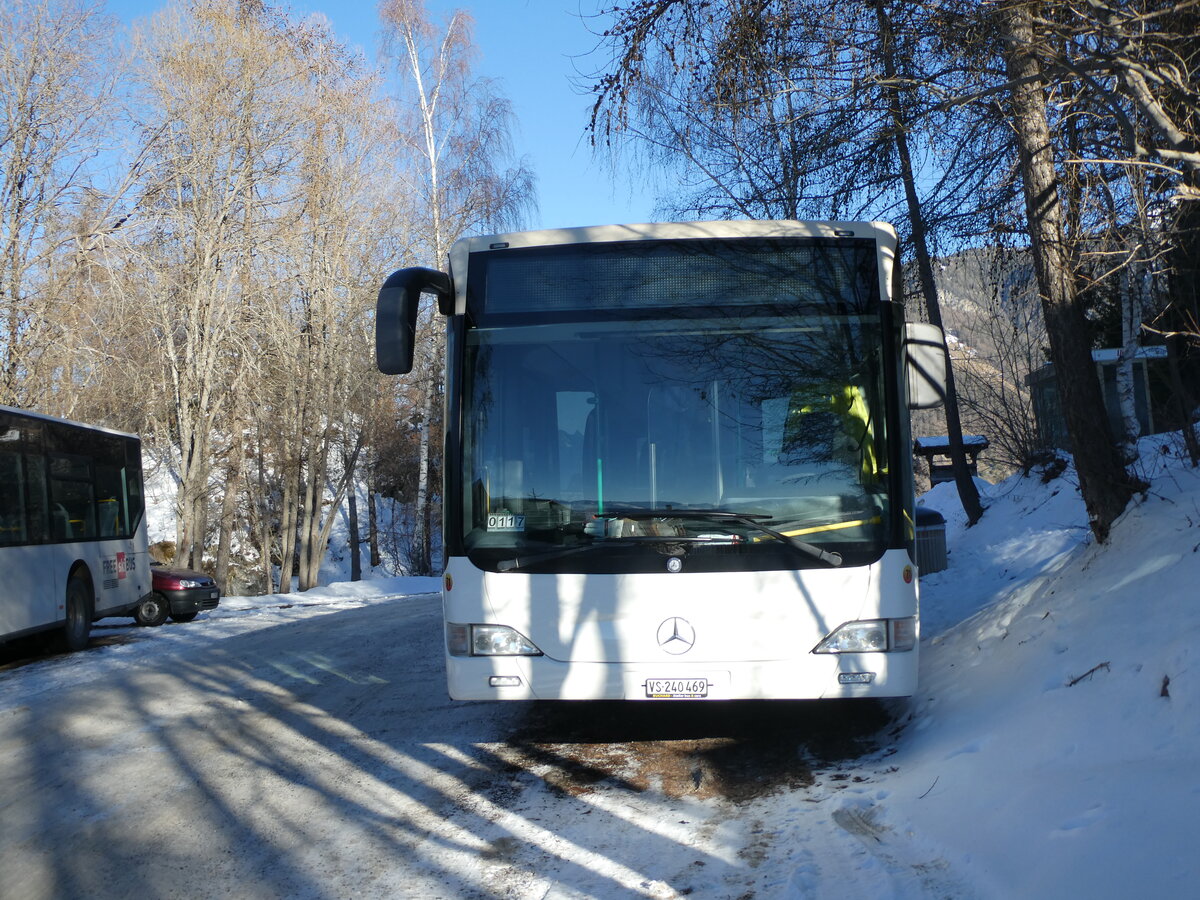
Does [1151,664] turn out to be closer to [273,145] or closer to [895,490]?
[895,490]

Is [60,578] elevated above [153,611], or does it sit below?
above

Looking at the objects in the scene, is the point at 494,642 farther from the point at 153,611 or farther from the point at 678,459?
the point at 153,611

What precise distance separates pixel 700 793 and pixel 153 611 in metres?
14.8

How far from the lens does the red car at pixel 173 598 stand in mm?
18016

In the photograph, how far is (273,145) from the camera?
28016mm

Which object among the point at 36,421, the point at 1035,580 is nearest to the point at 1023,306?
the point at 1035,580

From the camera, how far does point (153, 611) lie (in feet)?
59.2

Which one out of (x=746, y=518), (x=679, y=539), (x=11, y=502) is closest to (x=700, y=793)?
(x=679, y=539)

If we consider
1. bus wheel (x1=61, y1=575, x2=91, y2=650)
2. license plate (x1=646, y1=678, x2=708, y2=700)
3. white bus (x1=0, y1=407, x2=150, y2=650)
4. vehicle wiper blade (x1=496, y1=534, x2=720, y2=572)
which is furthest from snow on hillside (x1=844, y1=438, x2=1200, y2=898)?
bus wheel (x1=61, y1=575, x2=91, y2=650)

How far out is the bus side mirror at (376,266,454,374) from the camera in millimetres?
5973

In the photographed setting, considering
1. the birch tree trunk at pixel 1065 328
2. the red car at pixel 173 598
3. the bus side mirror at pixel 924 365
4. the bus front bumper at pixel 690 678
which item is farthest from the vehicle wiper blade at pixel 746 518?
the red car at pixel 173 598

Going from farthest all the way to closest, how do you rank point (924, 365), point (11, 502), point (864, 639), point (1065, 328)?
1. point (11, 502)
2. point (1065, 328)
3. point (924, 365)
4. point (864, 639)

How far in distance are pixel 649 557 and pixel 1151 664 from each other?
257cm

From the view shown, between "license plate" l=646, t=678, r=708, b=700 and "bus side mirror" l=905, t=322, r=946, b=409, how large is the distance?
212 cm
